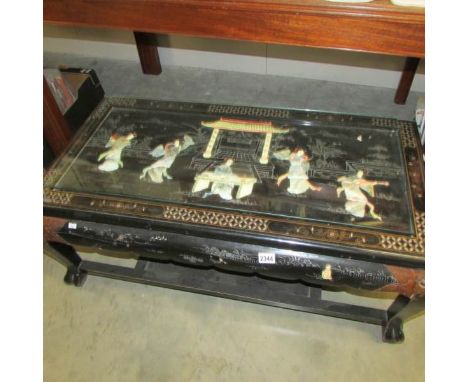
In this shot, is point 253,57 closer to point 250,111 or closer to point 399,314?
point 250,111

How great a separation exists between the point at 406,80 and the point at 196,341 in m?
2.18

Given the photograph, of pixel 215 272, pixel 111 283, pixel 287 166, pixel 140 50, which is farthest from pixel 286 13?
pixel 140 50

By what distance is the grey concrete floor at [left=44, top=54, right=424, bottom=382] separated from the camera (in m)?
1.48

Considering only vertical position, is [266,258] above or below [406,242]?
below

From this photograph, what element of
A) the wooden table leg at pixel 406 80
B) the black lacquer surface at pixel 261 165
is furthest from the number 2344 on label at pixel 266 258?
the wooden table leg at pixel 406 80

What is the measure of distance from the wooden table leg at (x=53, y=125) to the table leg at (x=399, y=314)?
1.78 m

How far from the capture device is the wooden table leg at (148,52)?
2.79m

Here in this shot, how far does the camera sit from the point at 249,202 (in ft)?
4.33

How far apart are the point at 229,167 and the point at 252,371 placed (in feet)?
2.93

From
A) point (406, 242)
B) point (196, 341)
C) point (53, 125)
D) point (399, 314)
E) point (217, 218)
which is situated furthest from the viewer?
point (53, 125)

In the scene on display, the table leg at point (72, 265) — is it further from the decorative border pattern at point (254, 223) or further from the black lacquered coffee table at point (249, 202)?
the decorative border pattern at point (254, 223)

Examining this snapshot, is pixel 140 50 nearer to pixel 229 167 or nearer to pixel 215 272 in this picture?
pixel 229 167

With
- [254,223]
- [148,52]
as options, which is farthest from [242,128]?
[148,52]

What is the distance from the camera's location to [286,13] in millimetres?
941
